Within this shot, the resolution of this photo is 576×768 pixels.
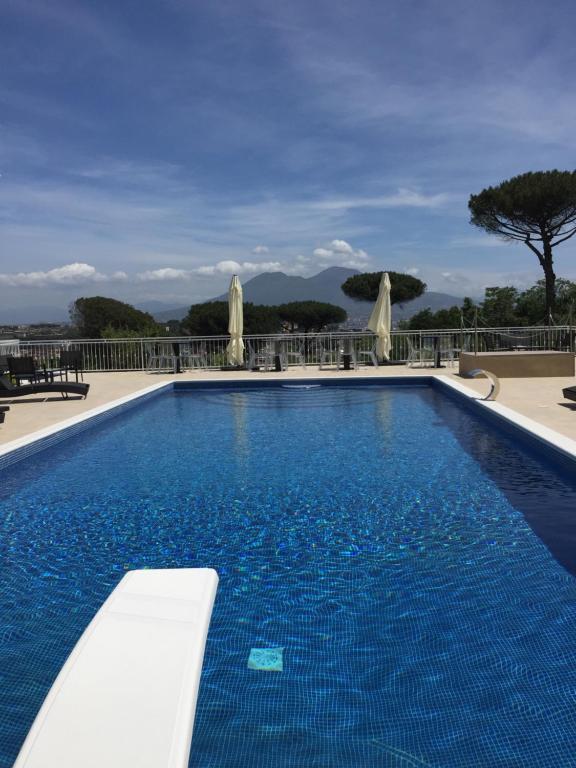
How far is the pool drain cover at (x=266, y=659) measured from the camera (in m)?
2.43

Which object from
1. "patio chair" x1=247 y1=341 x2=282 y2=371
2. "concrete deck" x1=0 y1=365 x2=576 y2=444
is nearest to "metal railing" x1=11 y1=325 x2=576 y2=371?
"patio chair" x1=247 y1=341 x2=282 y2=371

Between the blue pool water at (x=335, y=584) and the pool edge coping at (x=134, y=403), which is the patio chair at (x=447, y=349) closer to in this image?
the pool edge coping at (x=134, y=403)

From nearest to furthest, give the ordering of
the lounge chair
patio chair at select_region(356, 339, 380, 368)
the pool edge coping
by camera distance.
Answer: the pool edge coping → the lounge chair → patio chair at select_region(356, 339, 380, 368)

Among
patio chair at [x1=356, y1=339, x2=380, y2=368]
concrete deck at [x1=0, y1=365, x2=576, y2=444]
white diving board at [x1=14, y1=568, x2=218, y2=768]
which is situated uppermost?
patio chair at [x1=356, y1=339, x2=380, y2=368]

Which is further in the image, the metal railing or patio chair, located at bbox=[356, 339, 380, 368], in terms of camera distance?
patio chair, located at bbox=[356, 339, 380, 368]

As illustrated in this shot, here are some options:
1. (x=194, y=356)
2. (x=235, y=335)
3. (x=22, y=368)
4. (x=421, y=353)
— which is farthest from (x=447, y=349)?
(x=22, y=368)

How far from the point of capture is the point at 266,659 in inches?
98.5

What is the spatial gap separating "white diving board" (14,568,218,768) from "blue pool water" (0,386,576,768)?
1.35 ft

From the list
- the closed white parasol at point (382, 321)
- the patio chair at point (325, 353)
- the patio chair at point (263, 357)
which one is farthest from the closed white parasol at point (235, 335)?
the closed white parasol at point (382, 321)

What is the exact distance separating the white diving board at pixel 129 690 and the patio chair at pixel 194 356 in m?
12.7

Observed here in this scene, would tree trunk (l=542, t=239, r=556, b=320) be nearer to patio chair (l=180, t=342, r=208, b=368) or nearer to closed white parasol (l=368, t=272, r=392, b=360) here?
closed white parasol (l=368, t=272, r=392, b=360)

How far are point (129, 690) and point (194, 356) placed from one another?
13.3 meters

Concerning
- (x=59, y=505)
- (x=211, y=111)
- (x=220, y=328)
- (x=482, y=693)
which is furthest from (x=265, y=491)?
(x=220, y=328)

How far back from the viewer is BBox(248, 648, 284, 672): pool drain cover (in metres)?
2.43
